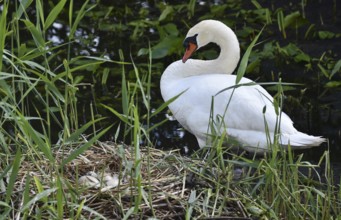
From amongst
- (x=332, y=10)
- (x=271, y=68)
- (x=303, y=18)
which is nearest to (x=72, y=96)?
(x=271, y=68)

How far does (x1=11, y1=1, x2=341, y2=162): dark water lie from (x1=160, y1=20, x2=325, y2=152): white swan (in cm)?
49

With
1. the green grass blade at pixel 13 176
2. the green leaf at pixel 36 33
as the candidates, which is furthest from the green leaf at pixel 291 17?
the green grass blade at pixel 13 176

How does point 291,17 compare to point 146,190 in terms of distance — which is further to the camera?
point 291,17

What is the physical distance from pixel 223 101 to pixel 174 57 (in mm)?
2402

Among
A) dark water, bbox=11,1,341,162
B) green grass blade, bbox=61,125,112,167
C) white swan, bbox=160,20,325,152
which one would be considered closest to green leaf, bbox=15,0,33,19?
green grass blade, bbox=61,125,112,167

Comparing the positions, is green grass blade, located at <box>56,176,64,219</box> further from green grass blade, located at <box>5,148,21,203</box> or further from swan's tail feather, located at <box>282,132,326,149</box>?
swan's tail feather, located at <box>282,132,326,149</box>

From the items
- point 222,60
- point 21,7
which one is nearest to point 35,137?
point 21,7

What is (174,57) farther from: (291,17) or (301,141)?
(301,141)

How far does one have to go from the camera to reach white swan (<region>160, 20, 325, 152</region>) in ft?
18.5

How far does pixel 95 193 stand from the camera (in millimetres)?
3904

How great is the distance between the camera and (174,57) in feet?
26.9

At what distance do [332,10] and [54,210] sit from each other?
5953 mm

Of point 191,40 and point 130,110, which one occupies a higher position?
point 191,40

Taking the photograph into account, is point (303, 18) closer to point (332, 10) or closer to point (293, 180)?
point (332, 10)
